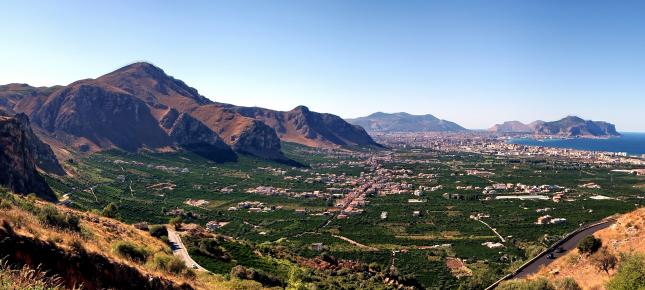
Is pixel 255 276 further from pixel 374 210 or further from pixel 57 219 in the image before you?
pixel 374 210

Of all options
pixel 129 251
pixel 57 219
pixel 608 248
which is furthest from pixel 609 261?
pixel 57 219

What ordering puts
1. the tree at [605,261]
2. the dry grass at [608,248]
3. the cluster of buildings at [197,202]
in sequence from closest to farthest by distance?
the dry grass at [608,248] → the tree at [605,261] → the cluster of buildings at [197,202]

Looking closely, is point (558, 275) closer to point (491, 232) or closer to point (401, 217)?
point (491, 232)

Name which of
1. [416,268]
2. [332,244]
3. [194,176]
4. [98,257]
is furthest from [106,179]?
[98,257]

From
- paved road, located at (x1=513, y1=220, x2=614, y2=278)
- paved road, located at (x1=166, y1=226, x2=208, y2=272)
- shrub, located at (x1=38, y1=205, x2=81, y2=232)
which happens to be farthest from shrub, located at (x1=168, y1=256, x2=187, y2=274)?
paved road, located at (x1=513, y1=220, x2=614, y2=278)

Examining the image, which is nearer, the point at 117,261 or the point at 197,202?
the point at 117,261

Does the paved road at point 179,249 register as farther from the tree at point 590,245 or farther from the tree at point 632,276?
the tree at point 590,245

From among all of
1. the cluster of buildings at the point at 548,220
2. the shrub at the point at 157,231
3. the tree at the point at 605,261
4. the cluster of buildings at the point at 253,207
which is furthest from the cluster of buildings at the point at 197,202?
the tree at the point at 605,261

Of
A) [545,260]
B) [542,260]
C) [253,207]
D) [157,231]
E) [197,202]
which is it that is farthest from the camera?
[197,202]
